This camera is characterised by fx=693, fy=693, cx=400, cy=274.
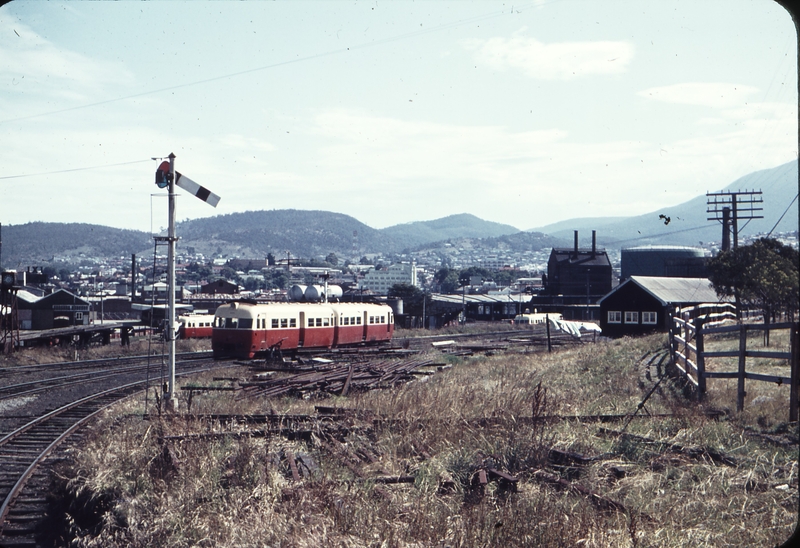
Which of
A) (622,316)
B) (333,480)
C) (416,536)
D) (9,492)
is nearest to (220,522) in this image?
(333,480)

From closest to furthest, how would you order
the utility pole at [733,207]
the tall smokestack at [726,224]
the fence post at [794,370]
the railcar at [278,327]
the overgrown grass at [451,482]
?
the overgrown grass at [451,482] → the fence post at [794,370] → the railcar at [278,327] → the utility pole at [733,207] → the tall smokestack at [726,224]

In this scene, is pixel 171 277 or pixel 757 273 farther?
pixel 757 273

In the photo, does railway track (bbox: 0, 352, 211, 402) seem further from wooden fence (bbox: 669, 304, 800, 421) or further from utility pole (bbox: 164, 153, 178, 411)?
wooden fence (bbox: 669, 304, 800, 421)

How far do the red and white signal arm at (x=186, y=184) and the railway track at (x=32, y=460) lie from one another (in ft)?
16.6

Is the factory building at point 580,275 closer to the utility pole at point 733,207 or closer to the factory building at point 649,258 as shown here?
the factory building at point 649,258

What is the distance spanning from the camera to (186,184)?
13711 millimetres

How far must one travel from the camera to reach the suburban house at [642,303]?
41.0 meters

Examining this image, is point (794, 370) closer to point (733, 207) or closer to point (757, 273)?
point (757, 273)

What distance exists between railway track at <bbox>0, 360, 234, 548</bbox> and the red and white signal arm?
5.07m

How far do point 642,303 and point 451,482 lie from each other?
3692cm

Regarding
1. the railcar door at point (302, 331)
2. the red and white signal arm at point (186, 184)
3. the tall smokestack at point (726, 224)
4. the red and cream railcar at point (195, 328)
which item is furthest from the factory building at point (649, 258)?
the red and white signal arm at point (186, 184)

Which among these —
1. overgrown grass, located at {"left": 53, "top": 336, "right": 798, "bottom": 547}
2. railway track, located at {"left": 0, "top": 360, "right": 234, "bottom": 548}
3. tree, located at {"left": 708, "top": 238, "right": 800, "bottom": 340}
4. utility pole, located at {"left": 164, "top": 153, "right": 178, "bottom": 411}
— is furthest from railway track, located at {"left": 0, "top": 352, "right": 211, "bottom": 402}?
tree, located at {"left": 708, "top": 238, "right": 800, "bottom": 340}

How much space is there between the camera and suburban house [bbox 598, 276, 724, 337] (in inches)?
1615

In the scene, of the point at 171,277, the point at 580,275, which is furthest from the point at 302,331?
the point at 580,275
